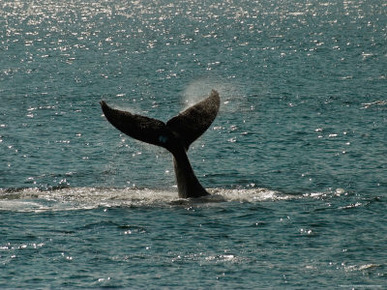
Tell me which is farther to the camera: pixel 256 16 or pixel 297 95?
pixel 256 16

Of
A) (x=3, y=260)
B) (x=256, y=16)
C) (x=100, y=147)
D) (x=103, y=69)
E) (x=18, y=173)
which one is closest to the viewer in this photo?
(x=3, y=260)

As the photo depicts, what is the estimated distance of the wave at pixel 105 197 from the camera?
28.1 meters

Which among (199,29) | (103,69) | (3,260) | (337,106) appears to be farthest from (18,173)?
(199,29)

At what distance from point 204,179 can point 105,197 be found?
4888mm

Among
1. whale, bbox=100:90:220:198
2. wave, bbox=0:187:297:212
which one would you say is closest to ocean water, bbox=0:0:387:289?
wave, bbox=0:187:297:212

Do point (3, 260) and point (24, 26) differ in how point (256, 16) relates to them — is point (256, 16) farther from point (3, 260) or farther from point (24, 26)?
point (3, 260)

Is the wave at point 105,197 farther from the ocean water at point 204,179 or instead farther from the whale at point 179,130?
the whale at point 179,130

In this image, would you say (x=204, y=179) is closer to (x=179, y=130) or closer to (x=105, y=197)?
(x=105, y=197)

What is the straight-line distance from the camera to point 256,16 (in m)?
162

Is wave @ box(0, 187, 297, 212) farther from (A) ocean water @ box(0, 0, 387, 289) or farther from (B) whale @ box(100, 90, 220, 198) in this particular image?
(B) whale @ box(100, 90, 220, 198)

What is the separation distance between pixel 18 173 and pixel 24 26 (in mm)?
114986

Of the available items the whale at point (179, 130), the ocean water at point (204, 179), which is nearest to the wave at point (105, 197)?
the ocean water at point (204, 179)

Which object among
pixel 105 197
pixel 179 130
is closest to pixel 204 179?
pixel 105 197

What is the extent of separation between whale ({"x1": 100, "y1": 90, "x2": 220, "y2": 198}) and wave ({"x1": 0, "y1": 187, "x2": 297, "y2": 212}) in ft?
1.83
